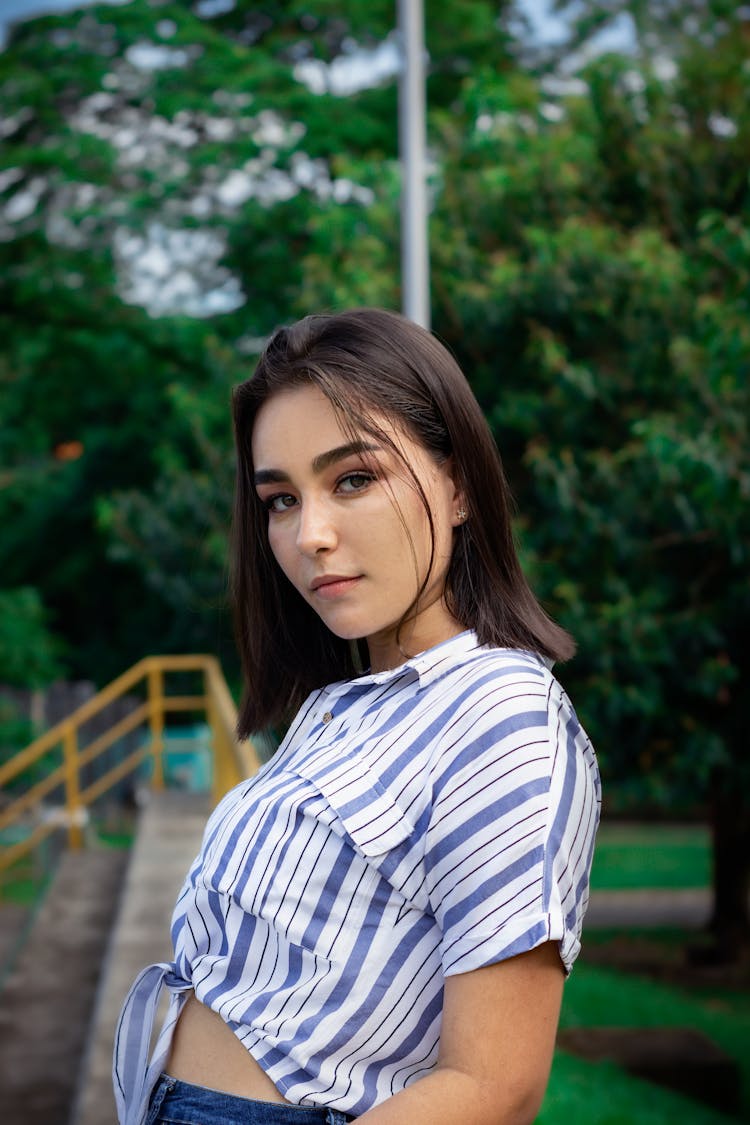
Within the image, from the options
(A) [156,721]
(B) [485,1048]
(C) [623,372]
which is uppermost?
(B) [485,1048]

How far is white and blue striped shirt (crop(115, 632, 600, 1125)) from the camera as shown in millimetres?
1254

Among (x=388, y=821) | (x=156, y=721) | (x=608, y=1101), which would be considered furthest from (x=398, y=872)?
(x=156, y=721)

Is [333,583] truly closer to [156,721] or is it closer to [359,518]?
[359,518]

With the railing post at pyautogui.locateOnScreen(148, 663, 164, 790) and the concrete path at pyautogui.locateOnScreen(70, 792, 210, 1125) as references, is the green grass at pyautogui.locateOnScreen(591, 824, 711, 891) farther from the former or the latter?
the concrete path at pyautogui.locateOnScreen(70, 792, 210, 1125)

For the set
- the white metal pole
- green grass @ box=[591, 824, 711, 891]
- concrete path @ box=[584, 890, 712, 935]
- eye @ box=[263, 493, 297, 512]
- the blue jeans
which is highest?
eye @ box=[263, 493, 297, 512]

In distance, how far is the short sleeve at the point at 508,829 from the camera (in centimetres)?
124

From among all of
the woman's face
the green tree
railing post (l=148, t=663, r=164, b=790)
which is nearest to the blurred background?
the green tree

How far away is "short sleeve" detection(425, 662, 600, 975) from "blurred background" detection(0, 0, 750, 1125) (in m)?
0.90

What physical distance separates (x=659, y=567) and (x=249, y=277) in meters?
8.65

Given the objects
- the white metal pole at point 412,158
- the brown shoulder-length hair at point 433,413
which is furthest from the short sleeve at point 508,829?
the white metal pole at point 412,158

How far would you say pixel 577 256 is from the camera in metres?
8.77

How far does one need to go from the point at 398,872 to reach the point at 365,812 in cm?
7

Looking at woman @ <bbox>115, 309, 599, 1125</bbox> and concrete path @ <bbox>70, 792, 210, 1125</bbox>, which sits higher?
woman @ <bbox>115, 309, 599, 1125</bbox>

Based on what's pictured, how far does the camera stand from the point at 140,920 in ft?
20.7
